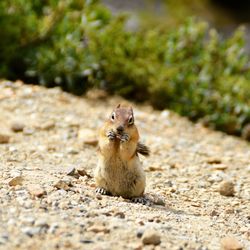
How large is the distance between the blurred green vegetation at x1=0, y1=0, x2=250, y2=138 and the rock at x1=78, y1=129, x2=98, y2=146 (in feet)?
5.20

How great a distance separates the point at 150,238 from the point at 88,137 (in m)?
3.27

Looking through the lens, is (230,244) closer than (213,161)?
Yes

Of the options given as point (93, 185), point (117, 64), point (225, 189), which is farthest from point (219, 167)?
point (117, 64)

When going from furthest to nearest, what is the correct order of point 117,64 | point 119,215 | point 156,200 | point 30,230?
point 117,64 < point 156,200 < point 119,215 < point 30,230

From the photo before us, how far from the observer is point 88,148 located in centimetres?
697

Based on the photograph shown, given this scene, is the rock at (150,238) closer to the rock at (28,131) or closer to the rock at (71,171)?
the rock at (71,171)

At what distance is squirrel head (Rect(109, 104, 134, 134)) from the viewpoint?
4.89 metres

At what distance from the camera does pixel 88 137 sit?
Answer: 7191 mm

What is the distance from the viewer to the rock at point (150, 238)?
400 centimetres

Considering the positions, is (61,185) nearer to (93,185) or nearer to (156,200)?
(93,185)

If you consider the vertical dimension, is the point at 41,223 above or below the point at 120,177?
below

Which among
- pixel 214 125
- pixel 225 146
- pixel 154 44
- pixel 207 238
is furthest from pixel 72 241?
pixel 154 44

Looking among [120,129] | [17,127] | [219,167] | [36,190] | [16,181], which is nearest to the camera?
[36,190]

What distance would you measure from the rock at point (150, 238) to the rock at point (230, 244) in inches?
17.4
